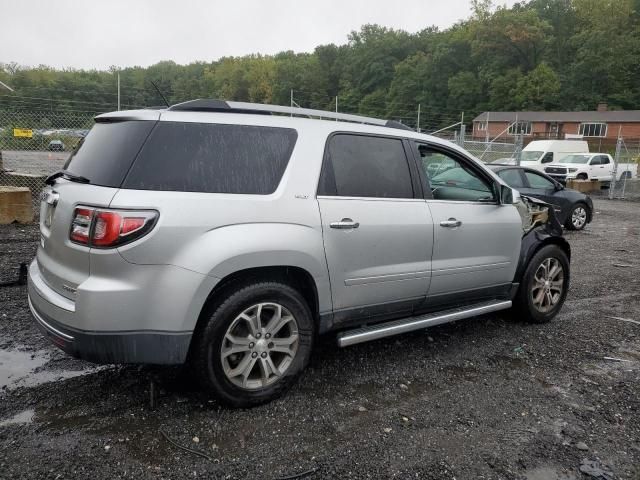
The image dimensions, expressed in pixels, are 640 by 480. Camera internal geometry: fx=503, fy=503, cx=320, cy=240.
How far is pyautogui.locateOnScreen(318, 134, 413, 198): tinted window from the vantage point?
338 cm

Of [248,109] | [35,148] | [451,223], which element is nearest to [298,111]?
[248,109]

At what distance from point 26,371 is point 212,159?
2.06 metres

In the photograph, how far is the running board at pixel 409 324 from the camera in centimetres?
341

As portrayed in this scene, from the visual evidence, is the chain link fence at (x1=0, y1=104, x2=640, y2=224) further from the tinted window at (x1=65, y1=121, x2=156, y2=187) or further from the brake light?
the brake light

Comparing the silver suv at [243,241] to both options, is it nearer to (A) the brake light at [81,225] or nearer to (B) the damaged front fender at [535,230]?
(A) the brake light at [81,225]

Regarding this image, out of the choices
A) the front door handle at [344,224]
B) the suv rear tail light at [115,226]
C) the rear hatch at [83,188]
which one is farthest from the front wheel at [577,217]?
the suv rear tail light at [115,226]

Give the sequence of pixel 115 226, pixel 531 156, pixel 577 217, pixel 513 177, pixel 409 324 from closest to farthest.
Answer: pixel 115 226
pixel 409 324
pixel 513 177
pixel 577 217
pixel 531 156

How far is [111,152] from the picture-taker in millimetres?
2908

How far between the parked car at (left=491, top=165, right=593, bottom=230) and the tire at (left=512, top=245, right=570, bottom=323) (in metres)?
5.62

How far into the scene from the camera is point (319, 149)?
3352 mm

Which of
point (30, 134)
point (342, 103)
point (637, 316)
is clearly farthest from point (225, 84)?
point (637, 316)

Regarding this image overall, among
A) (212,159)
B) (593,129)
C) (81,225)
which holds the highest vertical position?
(593,129)

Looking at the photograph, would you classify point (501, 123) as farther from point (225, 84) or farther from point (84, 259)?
point (84, 259)

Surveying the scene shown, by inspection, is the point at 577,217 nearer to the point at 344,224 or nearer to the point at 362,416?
the point at 344,224
